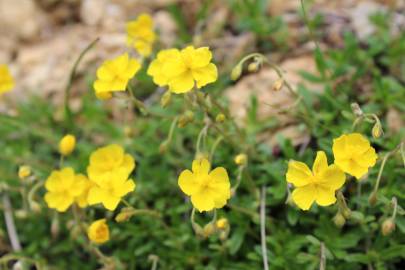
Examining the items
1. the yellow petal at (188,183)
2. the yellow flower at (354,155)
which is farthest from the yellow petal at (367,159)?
the yellow petal at (188,183)

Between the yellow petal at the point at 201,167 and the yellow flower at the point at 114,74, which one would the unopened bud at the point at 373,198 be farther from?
the yellow flower at the point at 114,74

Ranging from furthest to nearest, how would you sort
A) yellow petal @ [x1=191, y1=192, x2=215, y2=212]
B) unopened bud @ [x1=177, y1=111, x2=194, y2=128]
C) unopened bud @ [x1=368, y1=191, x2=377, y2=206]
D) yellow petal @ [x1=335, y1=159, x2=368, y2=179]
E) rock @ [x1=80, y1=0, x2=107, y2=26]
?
1. rock @ [x1=80, y1=0, x2=107, y2=26]
2. unopened bud @ [x1=177, y1=111, x2=194, y2=128]
3. unopened bud @ [x1=368, y1=191, x2=377, y2=206]
4. yellow petal @ [x1=191, y1=192, x2=215, y2=212]
5. yellow petal @ [x1=335, y1=159, x2=368, y2=179]

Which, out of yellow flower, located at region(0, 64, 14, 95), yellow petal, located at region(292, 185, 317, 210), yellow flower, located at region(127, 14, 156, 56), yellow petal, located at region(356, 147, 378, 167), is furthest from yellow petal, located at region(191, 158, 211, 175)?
yellow flower, located at region(0, 64, 14, 95)

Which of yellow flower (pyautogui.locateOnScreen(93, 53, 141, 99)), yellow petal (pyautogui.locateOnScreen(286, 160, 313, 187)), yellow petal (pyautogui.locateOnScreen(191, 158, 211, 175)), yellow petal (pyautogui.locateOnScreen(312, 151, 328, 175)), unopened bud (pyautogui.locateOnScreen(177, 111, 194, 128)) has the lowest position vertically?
yellow petal (pyautogui.locateOnScreen(286, 160, 313, 187))

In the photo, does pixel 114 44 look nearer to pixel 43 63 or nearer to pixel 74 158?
pixel 43 63

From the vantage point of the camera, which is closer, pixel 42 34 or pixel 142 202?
pixel 142 202

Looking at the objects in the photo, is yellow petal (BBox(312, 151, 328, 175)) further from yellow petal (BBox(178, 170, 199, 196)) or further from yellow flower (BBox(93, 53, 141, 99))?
yellow flower (BBox(93, 53, 141, 99))

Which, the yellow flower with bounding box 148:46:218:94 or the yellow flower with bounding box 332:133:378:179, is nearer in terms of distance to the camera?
the yellow flower with bounding box 332:133:378:179

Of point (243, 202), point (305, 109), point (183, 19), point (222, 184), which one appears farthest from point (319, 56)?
point (183, 19)
